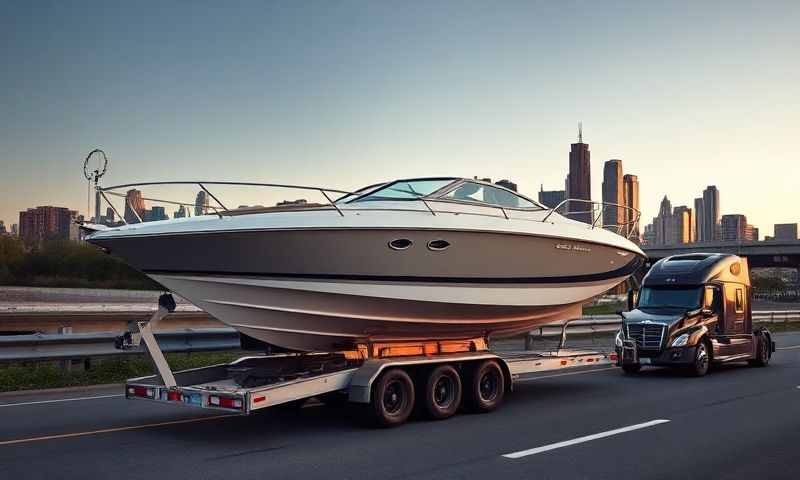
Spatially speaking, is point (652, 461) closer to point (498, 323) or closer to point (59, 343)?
point (498, 323)

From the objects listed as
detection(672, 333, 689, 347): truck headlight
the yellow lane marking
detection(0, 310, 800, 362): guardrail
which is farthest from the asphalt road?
detection(672, 333, 689, 347): truck headlight

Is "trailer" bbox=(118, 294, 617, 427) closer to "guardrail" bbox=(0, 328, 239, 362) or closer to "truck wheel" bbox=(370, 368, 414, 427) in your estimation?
"truck wheel" bbox=(370, 368, 414, 427)

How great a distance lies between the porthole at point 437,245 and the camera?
356 inches

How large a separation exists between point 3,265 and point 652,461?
62.0m

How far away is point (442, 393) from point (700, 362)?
24.0ft

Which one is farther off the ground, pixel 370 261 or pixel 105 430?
pixel 370 261

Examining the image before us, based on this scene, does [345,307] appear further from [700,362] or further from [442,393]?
[700,362]

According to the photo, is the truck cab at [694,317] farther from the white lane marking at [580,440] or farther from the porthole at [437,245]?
the porthole at [437,245]

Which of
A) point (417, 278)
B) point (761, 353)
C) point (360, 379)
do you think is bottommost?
point (761, 353)

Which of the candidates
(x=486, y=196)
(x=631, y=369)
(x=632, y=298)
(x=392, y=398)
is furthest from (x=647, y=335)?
(x=392, y=398)

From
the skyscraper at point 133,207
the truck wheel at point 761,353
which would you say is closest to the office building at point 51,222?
the skyscraper at point 133,207

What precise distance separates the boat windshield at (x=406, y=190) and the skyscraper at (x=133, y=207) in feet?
8.41

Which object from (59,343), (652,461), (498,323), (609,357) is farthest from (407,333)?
(59,343)

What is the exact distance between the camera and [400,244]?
8797mm
